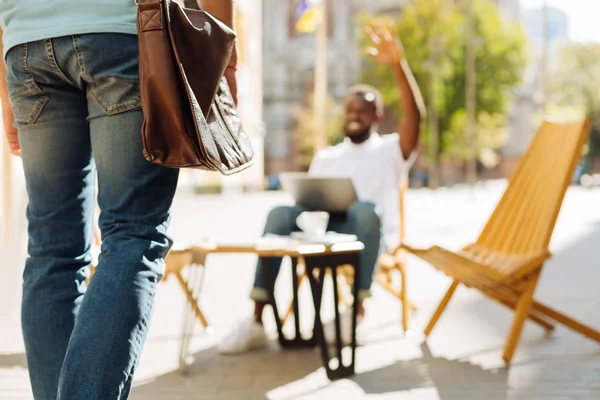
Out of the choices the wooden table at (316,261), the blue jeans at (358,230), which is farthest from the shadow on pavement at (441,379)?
the blue jeans at (358,230)

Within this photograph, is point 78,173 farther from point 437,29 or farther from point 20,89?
point 437,29

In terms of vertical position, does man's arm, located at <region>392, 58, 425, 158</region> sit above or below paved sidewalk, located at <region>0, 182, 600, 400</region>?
above

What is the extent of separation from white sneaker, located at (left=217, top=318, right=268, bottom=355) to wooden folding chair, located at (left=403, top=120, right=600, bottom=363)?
35.3 inches

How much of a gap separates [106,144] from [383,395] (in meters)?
1.84

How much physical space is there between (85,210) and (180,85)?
1.67ft

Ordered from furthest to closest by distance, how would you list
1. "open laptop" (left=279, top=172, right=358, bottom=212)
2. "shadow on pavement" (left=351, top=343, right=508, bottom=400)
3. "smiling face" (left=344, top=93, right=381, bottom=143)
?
"smiling face" (left=344, top=93, right=381, bottom=143) → "open laptop" (left=279, top=172, right=358, bottom=212) → "shadow on pavement" (left=351, top=343, right=508, bottom=400)

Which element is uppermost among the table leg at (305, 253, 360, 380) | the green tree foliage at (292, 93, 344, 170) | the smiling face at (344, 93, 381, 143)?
the smiling face at (344, 93, 381, 143)

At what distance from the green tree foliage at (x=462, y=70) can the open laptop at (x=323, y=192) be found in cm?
3771

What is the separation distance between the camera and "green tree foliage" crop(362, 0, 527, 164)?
4153 centimetres

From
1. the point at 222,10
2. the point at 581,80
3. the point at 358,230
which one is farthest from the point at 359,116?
the point at 581,80

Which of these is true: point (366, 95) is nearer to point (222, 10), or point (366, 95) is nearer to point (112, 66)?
point (222, 10)

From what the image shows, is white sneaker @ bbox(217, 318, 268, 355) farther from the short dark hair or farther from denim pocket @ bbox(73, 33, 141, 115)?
denim pocket @ bbox(73, 33, 141, 115)

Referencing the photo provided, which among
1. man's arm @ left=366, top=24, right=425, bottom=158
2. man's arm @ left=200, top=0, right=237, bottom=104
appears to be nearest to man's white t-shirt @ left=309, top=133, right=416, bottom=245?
man's arm @ left=366, top=24, right=425, bottom=158

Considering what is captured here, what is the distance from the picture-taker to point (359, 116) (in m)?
5.36
